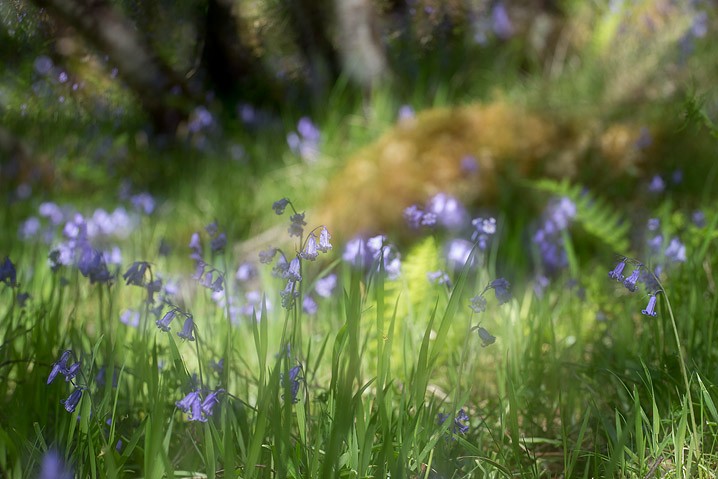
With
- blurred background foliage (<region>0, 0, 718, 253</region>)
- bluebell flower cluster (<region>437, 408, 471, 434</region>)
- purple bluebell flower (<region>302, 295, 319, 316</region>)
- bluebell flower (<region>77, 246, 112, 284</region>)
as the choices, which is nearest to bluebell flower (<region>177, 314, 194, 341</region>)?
bluebell flower cluster (<region>437, 408, 471, 434</region>)

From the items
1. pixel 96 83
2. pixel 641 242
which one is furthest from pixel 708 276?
pixel 96 83

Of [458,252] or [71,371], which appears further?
[458,252]

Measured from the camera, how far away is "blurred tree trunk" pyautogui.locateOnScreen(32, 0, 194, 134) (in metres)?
2.64

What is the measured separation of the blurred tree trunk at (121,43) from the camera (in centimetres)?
264

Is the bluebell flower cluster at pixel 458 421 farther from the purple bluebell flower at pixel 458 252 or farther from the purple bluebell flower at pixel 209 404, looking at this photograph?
the purple bluebell flower at pixel 458 252

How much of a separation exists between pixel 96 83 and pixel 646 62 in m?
2.96

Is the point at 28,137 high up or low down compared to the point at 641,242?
up

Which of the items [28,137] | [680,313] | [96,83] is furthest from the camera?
[28,137]

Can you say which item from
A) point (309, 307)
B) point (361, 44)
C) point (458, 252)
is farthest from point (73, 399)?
point (361, 44)

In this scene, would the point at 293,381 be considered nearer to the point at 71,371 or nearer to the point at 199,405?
the point at 199,405

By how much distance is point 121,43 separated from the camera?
115 inches

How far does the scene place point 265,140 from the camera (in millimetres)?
4723

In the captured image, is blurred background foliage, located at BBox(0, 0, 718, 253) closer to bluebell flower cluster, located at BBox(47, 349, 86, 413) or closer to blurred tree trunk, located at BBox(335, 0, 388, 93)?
blurred tree trunk, located at BBox(335, 0, 388, 93)

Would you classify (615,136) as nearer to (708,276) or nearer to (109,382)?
(708,276)
